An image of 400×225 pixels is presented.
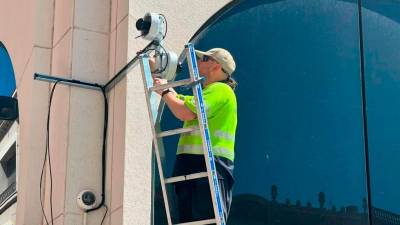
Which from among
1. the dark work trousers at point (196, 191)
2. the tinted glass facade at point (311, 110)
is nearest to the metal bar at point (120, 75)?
the tinted glass facade at point (311, 110)

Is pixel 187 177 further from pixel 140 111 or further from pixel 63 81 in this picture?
pixel 63 81

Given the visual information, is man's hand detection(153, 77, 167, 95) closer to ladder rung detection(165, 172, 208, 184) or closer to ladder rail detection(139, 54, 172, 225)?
ladder rail detection(139, 54, 172, 225)

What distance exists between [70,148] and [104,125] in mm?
389

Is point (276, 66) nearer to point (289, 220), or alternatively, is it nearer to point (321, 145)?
point (321, 145)

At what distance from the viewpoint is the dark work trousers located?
22.6 feet

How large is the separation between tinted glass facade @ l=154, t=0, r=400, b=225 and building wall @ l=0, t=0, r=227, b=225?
41 cm

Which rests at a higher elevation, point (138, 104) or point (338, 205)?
point (138, 104)

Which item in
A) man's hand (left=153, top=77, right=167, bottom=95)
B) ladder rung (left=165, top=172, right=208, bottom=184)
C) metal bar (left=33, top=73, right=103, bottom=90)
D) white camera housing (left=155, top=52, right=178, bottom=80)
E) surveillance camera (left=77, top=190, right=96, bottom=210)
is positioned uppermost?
metal bar (left=33, top=73, right=103, bottom=90)

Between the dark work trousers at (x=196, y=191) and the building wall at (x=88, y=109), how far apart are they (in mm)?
1265

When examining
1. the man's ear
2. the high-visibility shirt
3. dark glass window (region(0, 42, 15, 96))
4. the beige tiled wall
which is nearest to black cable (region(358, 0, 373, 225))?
the beige tiled wall

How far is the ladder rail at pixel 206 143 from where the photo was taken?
6.51 meters

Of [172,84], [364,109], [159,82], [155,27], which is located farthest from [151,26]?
[364,109]

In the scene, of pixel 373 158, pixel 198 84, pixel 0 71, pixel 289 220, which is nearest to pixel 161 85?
pixel 198 84

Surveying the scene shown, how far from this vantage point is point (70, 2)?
9.20 meters
